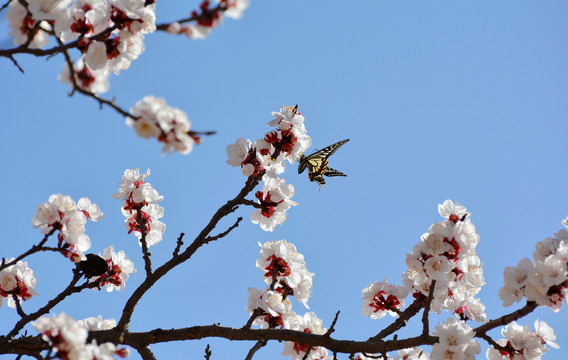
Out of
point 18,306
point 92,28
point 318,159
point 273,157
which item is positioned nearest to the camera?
point 92,28

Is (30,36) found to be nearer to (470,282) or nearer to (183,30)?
(183,30)

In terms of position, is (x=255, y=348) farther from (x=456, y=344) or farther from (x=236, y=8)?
(x=236, y=8)

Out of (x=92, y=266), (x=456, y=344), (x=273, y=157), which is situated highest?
(x=273, y=157)

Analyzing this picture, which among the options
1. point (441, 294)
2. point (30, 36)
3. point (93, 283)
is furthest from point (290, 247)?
point (30, 36)

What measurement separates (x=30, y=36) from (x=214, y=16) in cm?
91

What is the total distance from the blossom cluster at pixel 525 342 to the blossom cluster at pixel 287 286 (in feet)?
4.23

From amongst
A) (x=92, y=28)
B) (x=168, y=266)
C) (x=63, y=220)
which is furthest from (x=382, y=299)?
(x=92, y=28)

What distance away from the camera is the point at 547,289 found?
2.76 metres

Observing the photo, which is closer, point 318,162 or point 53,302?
point 53,302

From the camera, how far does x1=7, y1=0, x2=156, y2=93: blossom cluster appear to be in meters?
2.56

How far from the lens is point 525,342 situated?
10.6ft

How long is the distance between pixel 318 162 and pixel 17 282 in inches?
119

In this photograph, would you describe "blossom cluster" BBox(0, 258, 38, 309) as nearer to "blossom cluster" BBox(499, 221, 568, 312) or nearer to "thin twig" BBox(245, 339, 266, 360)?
"thin twig" BBox(245, 339, 266, 360)

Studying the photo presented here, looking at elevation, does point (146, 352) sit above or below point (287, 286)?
below
